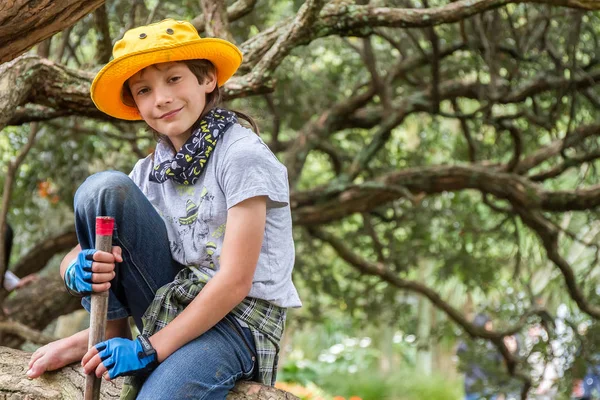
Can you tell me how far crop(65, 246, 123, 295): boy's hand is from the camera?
2.00 meters

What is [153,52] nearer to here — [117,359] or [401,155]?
[117,359]

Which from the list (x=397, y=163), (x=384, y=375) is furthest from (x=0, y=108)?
(x=384, y=375)

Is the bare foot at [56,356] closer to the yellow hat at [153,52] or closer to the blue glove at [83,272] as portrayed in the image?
the blue glove at [83,272]

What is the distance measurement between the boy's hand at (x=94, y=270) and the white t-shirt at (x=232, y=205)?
9.3 inches

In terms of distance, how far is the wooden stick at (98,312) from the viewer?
1982 mm

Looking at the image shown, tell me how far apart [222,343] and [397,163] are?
14.0 ft

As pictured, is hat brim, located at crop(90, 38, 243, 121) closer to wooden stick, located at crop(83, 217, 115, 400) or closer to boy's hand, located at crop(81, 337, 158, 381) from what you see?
wooden stick, located at crop(83, 217, 115, 400)

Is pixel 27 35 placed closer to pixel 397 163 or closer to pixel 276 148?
pixel 276 148

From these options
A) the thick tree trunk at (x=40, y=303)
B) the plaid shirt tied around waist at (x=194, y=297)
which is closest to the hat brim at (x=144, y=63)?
the plaid shirt tied around waist at (x=194, y=297)

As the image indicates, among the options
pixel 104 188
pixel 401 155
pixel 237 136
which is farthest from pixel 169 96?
pixel 401 155

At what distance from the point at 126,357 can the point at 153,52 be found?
2.54 feet

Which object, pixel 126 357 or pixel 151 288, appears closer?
pixel 126 357

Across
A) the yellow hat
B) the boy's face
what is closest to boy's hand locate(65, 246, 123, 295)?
the boy's face

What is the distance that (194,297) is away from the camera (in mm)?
2127
